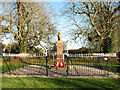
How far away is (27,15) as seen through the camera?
21.5 metres

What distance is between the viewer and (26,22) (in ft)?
72.3

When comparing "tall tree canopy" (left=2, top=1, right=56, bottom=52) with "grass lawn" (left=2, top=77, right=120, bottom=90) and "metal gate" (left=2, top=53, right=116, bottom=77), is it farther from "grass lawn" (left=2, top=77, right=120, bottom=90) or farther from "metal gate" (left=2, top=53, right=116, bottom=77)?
"grass lawn" (left=2, top=77, right=120, bottom=90)

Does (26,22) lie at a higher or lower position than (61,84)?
higher

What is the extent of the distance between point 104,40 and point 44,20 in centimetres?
1116

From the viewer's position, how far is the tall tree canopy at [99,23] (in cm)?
1828

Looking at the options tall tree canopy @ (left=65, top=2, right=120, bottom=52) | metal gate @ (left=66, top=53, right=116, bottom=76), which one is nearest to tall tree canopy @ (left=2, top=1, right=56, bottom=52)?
tall tree canopy @ (left=65, top=2, right=120, bottom=52)

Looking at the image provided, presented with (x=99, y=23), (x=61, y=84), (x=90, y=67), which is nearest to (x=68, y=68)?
(x=90, y=67)

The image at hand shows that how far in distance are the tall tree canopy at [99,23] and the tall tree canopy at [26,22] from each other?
4950 millimetres

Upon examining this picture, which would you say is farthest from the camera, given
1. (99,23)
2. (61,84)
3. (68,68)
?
(99,23)

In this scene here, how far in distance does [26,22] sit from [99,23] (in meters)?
12.6

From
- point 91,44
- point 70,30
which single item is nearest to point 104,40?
point 91,44

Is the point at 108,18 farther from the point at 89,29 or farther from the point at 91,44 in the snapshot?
the point at 91,44

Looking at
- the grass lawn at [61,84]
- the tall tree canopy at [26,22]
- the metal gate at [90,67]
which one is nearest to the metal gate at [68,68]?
the metal gate at [90,67]

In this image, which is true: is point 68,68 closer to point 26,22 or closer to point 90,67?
point 90,67
